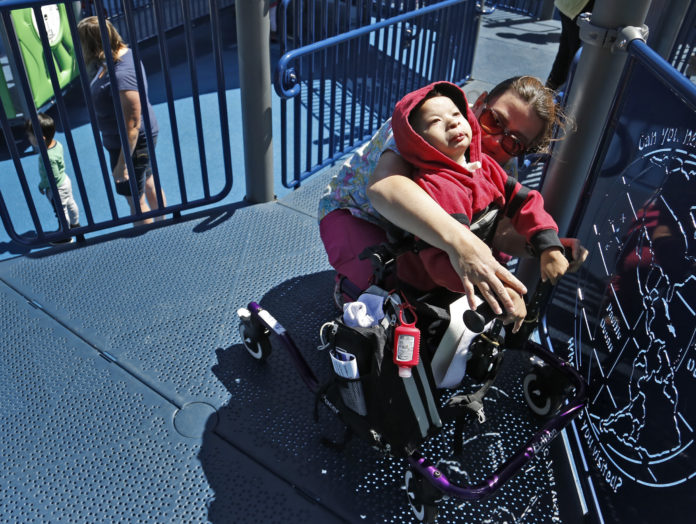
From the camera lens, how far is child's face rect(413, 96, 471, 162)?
64.4 inches

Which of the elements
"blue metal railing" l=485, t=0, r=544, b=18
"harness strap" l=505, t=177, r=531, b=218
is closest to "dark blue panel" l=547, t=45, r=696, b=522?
"harness strap" l=505, t=177, r=531, b=218

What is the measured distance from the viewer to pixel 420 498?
1.78m

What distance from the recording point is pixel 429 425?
1786mm

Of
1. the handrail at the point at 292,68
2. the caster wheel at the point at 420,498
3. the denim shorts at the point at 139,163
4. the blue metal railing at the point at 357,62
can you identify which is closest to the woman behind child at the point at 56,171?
the denim shorts at the point at 139,163

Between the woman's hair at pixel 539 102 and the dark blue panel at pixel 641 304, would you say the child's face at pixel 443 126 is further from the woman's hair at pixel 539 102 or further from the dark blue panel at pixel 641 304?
the dark blue panel at pixel 641 304

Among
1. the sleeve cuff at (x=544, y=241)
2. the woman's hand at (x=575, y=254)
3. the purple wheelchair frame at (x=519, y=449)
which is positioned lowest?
the purple wheelchair frame at (x=519, y=449)

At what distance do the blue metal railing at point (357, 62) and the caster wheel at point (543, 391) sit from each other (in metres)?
1.89

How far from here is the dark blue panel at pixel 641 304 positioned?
1.41 metres

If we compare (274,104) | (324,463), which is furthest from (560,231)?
(274,104)

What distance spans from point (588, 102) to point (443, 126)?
0.66 metres

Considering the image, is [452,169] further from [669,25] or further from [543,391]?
[669,25]

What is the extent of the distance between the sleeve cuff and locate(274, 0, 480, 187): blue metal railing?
69.2 inches

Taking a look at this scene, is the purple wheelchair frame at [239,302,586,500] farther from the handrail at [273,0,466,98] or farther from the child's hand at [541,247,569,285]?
the handrail at [273,0,466,98]

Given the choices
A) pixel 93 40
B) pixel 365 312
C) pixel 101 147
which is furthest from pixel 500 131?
pixel 93 40
